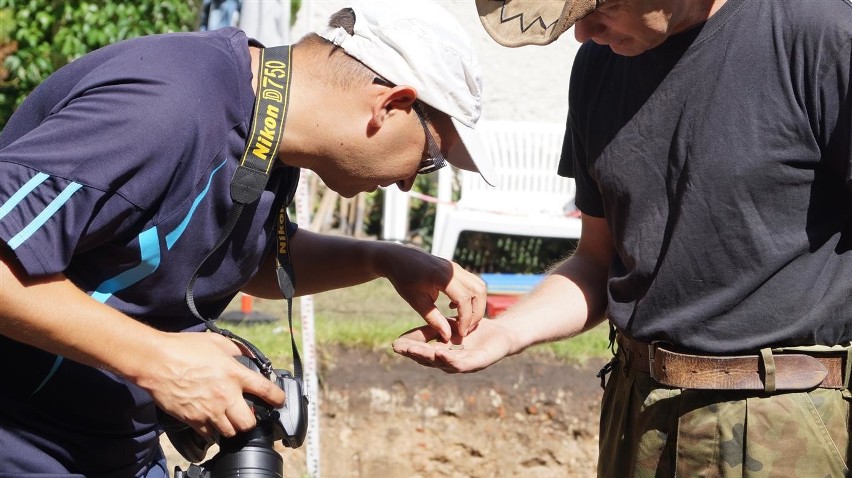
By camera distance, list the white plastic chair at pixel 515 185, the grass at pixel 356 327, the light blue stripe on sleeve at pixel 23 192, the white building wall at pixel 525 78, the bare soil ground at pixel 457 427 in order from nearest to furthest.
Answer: the light blue stripe on sleeve at pixel 23 192
the bare soil ground at pixel 457 427
the grass at pixel 356 327
the white plastic chair at pixel 515 185
the white building wall at pixel 525 78

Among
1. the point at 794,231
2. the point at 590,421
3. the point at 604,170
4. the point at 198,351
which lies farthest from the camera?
the point at 590,421

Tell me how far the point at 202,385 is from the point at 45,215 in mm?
436

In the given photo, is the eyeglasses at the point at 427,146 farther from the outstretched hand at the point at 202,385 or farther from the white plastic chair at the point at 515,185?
the white plastic chair at the point at 515,185

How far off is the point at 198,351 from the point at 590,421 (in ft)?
13.3

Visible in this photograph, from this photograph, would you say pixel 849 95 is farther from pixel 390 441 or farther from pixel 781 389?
pixel 390 441

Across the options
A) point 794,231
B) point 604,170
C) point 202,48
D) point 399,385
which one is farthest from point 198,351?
point 399,385

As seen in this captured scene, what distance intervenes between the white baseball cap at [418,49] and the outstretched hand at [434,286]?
443 millimetres

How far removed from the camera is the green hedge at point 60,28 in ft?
25.2

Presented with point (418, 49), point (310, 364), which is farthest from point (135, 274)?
point (310, 364)

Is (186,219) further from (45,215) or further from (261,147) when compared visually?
(45,215)

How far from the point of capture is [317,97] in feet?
7.30

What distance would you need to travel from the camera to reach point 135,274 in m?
2.10

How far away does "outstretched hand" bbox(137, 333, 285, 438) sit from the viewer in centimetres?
192

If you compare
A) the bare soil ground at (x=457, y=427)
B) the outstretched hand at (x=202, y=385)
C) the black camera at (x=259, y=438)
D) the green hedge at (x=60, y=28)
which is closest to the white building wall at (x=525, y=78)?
the green hedge at (x=60, y=28)
